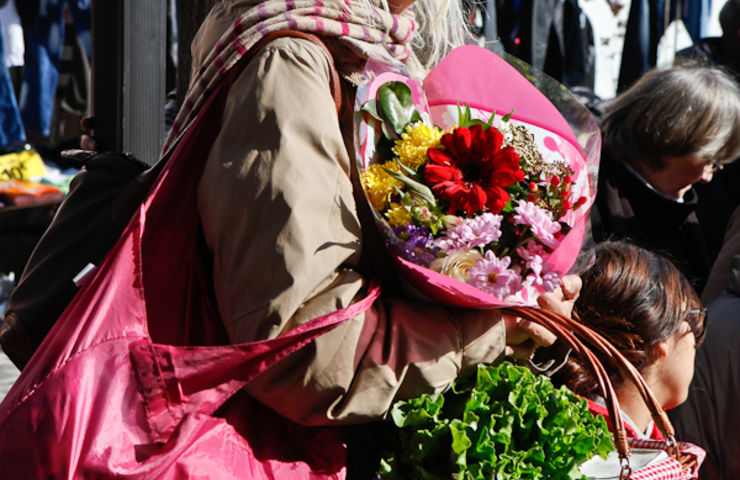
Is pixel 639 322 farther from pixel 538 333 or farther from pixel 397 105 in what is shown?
pixel 397 105

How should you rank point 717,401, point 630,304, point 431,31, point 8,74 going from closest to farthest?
point 431,31 → point 630,304 → point 717,401 → point 8,74

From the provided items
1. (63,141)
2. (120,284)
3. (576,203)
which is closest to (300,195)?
(120,284)

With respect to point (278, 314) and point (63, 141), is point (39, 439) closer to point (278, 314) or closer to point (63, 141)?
point (278, 314)

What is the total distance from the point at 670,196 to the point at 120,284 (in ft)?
8.39

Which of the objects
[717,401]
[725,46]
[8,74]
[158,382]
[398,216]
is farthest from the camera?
[8,74]

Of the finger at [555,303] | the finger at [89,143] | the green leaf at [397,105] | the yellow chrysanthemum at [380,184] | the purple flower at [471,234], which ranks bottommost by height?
the finger at [89,143]

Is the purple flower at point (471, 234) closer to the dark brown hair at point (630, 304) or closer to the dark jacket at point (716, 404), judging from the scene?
the dark brown hair at point (630, 304)

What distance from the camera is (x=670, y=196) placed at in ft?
11.3

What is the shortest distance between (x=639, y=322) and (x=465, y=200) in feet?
3.30

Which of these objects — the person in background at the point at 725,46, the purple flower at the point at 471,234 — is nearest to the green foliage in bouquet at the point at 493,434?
the purple flower at the point at 471,234

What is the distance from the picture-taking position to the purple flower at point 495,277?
1.48 m

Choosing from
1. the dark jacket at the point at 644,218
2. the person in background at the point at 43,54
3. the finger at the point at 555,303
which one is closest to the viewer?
the finger at the point at 555,303

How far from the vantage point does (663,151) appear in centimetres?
337

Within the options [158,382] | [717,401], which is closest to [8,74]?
[717,401]
